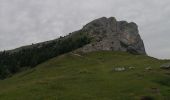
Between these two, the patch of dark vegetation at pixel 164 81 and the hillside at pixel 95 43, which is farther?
the hillside at pixel 95 43

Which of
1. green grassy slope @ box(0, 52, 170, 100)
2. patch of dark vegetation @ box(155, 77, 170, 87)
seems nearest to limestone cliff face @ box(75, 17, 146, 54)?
green grassy slope @ box(0, 52, 170, 100)

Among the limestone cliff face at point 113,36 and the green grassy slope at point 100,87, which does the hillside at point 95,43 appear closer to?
the limestone cliff face at point 113,36

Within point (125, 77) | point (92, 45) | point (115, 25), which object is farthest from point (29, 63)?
point (125, 77)

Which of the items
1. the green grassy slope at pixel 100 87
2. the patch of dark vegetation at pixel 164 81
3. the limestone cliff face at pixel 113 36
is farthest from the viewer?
the limestone cliff face at pixel 113 36

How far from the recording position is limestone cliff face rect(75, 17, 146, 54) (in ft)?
518

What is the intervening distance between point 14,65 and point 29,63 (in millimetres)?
8455

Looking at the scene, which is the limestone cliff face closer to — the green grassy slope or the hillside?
the hillside

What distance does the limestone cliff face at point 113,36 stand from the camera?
518ft

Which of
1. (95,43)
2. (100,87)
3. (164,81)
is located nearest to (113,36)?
(95,43)

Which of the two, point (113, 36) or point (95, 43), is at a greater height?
point (113, 36)

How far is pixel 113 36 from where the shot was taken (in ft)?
556

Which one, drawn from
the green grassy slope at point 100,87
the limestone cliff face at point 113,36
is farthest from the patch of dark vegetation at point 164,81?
the limestone cliff face at point 113,36

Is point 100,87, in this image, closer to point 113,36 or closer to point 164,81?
point 164,81

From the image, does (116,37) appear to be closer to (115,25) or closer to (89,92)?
(115,25)
